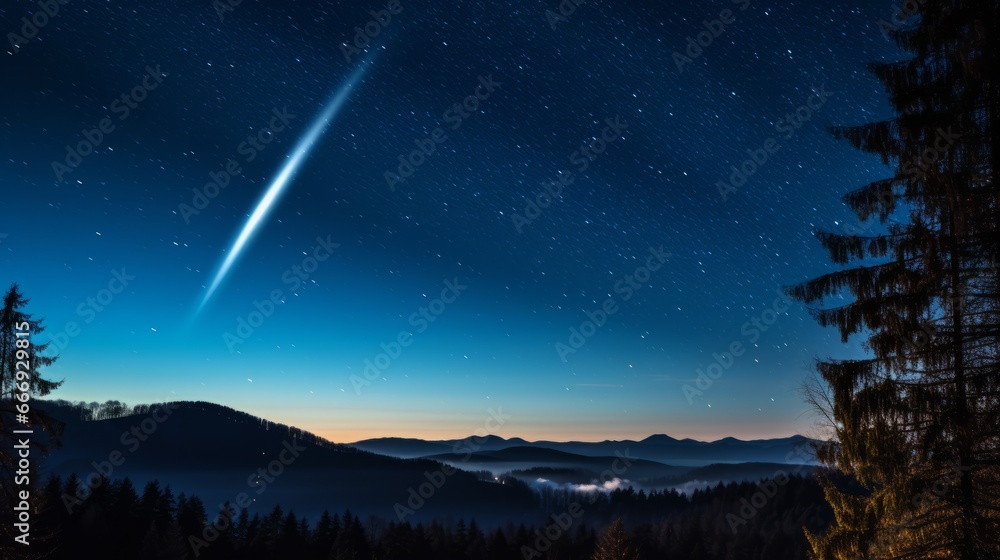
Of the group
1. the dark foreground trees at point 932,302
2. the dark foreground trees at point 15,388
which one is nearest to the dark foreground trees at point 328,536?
the dark foreground trees at point 15,388

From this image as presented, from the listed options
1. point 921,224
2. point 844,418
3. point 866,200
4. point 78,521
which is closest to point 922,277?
point 921,224

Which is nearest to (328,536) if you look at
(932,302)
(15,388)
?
(15,388)

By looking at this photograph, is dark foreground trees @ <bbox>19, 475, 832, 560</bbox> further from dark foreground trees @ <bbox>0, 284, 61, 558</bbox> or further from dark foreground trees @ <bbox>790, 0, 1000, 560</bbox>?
dark foreground trees @ <bbox>790, 0, 1000, 560</bbox>

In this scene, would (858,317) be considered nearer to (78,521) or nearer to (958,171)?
(958,171)

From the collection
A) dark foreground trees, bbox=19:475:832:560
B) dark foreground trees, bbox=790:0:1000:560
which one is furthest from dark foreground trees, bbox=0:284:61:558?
dark foreground trees, bbox=790:0:1000:560

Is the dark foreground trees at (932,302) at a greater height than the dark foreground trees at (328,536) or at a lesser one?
greater

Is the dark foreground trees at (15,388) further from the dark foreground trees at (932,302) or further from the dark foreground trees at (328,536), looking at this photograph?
the dark foreground trees at (932,302)

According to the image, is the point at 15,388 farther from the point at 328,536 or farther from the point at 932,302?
the point at 328,536

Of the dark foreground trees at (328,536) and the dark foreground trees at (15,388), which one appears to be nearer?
the dark foreground trees at (15,388)
